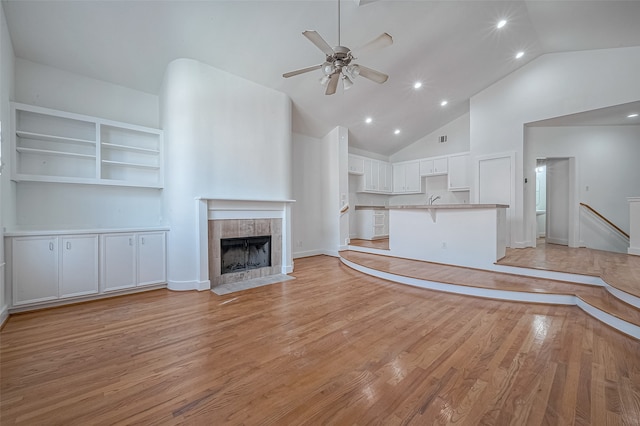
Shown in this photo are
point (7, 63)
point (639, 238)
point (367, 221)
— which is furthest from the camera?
point (367, 221)

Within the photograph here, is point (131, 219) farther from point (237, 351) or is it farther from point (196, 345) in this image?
point (237, 351)

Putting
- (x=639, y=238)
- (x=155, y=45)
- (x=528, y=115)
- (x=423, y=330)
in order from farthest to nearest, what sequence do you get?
(x=528, y=115) < (x=639, y=238) < (x=155, y=45) < (x=423, y=330)

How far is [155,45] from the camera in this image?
11.6 ft

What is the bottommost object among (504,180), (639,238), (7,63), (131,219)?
(639,238)

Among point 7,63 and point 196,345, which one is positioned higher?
point 7,63

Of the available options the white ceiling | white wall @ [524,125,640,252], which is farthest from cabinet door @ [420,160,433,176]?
the white ceiling

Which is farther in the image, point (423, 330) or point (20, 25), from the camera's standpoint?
point (20, 25)

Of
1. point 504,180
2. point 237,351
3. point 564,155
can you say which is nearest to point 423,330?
point 237,351

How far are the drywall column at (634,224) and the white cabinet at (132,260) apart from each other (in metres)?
8.47

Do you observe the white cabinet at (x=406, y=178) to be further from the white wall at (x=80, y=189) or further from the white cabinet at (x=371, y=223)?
the white wall at (x=80, y=189)

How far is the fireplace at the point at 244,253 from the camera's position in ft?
13.8

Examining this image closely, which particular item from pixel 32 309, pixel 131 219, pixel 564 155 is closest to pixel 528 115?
pixel 564 155

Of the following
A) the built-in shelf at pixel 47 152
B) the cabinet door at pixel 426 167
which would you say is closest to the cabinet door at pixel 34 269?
the built-in shelf at pixel 47 152

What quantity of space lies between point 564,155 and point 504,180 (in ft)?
5.04
